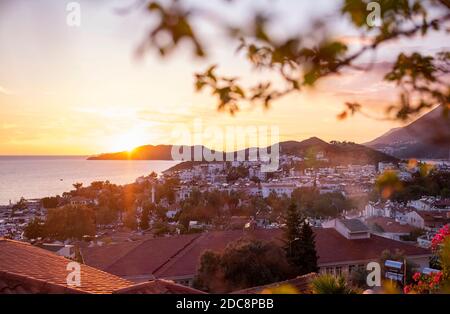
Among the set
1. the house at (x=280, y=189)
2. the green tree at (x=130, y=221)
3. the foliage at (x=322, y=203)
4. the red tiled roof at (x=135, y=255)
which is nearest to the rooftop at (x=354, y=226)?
the red tiled roof at (x=135, y=255)

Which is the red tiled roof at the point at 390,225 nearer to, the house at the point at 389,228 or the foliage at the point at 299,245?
the house at the point at 389,228

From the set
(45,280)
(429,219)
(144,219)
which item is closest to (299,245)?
(429,219)

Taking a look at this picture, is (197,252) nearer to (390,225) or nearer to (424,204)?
(390,225)

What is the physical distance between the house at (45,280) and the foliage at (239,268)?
5.54m

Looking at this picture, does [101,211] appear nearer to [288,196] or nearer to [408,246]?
[288,196]

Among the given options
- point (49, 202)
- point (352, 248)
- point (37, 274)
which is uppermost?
point (37, 274)

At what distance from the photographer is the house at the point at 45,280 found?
2.12 m

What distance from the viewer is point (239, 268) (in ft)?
30.2

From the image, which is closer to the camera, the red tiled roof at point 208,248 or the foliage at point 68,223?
the red tiled roof at point 208,248

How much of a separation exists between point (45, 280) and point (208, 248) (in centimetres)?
988

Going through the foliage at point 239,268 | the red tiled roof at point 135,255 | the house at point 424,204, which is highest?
the house at point 424,204

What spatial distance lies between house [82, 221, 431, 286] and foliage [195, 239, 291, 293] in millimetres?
1300
